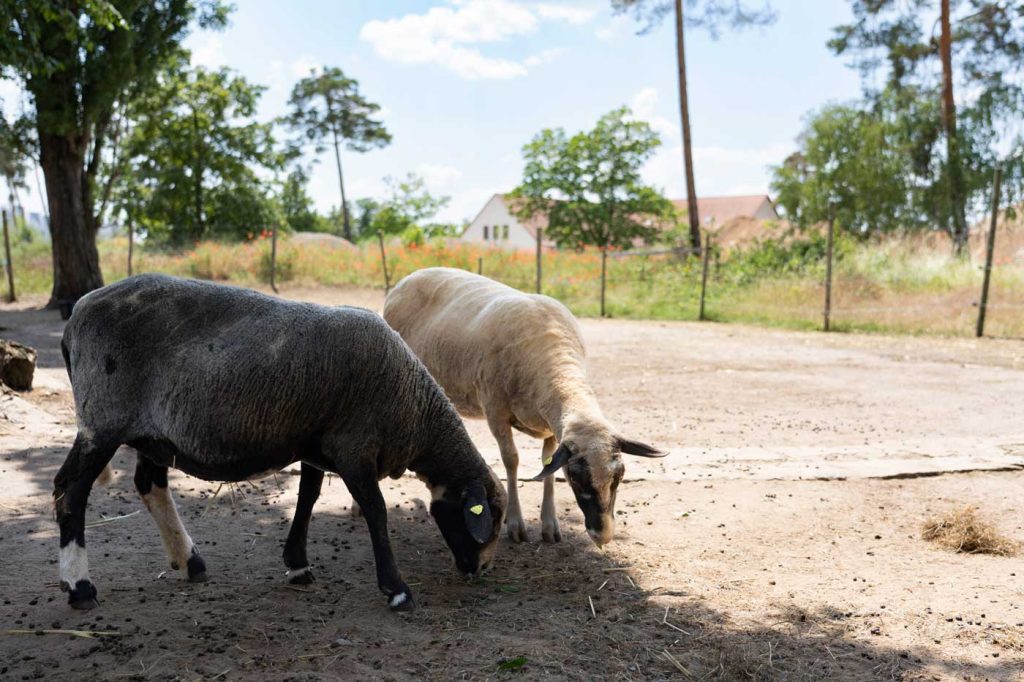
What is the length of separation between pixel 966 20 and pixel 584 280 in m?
13.8

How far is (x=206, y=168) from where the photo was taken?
33.8 metres

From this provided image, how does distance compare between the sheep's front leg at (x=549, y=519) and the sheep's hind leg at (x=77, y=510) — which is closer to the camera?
the sheep's hind leg at (x=77, y=510)

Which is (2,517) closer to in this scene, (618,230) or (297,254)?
(297,254)

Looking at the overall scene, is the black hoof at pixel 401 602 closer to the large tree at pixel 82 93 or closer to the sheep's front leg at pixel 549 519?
the sheep's front leg at pixel 549 519

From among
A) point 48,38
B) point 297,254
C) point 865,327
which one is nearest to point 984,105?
point 865,327

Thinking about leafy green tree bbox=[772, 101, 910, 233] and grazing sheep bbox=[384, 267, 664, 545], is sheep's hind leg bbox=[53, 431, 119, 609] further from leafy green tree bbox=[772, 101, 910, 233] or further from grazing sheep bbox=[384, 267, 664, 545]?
leafy green tree bbox=[772, 101, 910, 233]

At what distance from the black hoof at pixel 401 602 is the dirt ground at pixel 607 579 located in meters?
0.06

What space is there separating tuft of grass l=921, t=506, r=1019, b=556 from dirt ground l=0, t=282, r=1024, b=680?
0.13m

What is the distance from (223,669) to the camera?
11.0 ft

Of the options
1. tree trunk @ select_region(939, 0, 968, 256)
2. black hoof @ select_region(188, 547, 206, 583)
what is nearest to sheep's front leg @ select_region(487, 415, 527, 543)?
black hoof @ select_region(188, 547, 206, 583)

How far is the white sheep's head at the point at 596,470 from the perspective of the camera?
430 centimetres

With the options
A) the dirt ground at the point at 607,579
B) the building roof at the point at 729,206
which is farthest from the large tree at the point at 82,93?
the building roof at the point at 729,206

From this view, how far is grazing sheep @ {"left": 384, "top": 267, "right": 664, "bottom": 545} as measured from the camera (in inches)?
171

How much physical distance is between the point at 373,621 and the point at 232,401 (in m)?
1.21
